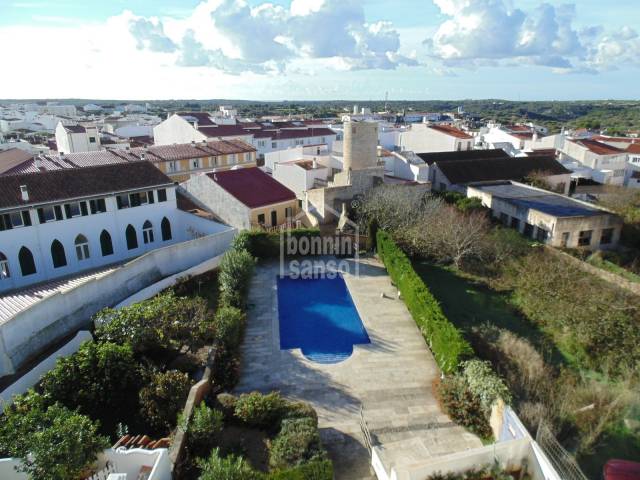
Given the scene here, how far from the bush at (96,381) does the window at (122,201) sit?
16.4 m

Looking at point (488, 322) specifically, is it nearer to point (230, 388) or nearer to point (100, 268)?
point (230, 388)

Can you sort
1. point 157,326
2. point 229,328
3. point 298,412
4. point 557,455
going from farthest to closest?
point 229,328 → point 157,326 → point 298,412 → point 557,455

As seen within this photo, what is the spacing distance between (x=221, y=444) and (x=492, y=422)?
967 cm

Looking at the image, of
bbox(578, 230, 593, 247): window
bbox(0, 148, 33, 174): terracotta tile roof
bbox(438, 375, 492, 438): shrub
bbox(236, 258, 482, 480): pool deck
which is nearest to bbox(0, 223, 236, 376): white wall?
bbox(236, 258, 482, 480): pool deck

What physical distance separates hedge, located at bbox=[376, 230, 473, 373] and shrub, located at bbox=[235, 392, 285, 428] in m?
7.39

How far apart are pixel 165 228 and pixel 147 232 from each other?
4.97 feet

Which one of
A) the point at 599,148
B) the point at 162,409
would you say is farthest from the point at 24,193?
the point at 599,148

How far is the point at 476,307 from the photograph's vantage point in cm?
2575

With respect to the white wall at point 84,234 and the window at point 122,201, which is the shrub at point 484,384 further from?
the window at point 122,201

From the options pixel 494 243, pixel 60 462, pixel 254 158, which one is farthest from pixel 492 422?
pixel 254 158

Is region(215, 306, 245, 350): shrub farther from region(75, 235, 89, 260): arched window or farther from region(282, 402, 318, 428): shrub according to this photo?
region(75, 235, 89, 260): arched window

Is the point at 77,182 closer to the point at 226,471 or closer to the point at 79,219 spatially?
the point at 79,219

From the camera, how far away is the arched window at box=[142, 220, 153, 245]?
1296 inches

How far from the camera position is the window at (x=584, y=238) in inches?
1345
